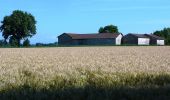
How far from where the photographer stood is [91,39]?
12875cm

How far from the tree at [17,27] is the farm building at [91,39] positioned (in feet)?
61.2

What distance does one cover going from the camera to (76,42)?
129250mm

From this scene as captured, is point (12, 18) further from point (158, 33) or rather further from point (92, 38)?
point (158, 33)

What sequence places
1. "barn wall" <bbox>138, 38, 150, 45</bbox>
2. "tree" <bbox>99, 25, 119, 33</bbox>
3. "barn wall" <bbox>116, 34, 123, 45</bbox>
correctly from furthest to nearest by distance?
"tree" <bbox>99, 25, 119, 33</bbox> → "barn wall" <bbox>138, 38, 150, 45</bbox> → "barn wall" <bbox>116, 34, 123, 45</bbox>

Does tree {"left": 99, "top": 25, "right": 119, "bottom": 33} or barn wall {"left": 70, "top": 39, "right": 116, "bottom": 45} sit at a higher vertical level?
tree {"left": 99, "top": 25, "right": 119, "bottom": 33}

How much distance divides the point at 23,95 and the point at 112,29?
153 metres

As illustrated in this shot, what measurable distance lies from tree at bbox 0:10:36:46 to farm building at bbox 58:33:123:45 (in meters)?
18.7

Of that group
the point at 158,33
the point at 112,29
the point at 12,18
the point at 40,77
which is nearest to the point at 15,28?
the point at 12,18

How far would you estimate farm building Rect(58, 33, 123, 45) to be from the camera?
12774 cm

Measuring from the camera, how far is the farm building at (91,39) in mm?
127738

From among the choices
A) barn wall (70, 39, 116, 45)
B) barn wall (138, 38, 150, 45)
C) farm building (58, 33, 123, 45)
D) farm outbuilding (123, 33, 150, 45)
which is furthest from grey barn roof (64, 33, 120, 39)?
barn wall (138, 38, 150, 45)

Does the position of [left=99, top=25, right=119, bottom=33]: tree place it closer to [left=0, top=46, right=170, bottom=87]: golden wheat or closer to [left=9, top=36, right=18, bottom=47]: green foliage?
[left=9, top=36, right=18, bottom=47]: green foliage

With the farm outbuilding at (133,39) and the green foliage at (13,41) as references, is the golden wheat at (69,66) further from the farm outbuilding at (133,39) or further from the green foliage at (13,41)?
the farm outbuilding at (133,39)

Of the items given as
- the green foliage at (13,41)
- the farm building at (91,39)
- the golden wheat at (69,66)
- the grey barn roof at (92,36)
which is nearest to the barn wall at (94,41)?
the farm building at (91,39)
